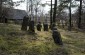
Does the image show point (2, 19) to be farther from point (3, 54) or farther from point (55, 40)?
point (3, 54)

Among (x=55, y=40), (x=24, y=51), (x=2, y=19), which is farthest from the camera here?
(x=2, y=19)

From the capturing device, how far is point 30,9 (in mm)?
54281

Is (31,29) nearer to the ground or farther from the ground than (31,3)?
nearer to the ground

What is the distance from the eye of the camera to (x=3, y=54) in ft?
26.2

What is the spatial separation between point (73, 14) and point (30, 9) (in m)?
13.7

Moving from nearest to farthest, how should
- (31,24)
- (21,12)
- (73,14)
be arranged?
A: (31,24) < (73,14) < (21,12)

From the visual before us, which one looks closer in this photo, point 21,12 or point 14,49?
point 14,49

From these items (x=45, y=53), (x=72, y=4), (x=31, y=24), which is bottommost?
(x=45, y=53)

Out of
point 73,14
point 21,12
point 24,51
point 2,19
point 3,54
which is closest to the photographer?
point 3,54

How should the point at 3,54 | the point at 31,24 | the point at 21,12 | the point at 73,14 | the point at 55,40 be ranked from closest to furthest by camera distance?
the point at 3,54 < the point at 55,40 < the point at 31,24 < the point at 73,14 < the point at 21,12

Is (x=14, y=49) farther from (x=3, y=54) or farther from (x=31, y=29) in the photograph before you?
(x=31, y=29)

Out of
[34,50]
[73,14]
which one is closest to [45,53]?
[34,50]

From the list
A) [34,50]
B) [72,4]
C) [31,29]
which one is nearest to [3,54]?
[34,50]

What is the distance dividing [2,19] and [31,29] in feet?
57.8
